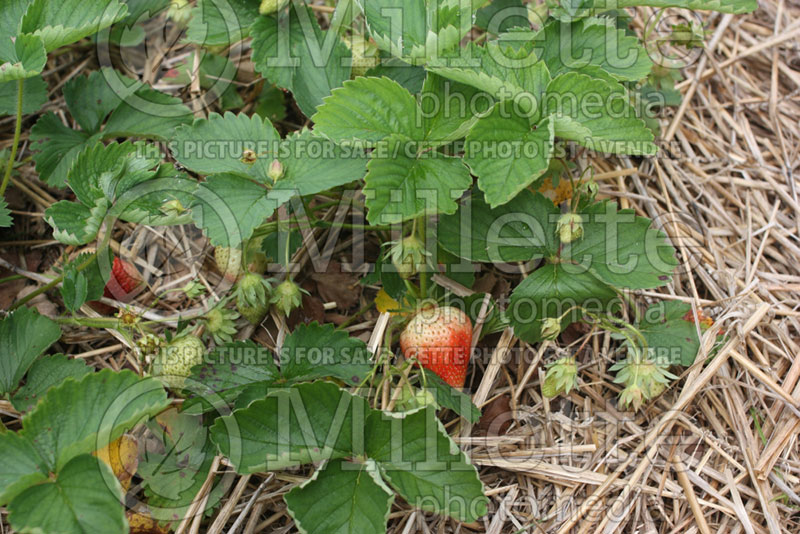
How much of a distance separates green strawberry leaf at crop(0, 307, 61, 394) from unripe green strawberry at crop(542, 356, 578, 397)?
102 centimetres

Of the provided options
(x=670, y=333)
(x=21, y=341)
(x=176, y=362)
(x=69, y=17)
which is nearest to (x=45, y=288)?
(x=21, y=341)

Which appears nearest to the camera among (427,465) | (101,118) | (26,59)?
(427,465)

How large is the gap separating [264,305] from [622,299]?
0.83m

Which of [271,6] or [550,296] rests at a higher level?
[271,6]

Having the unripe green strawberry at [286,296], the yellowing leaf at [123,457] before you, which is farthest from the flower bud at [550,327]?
the yellowing leaf at [123,457]

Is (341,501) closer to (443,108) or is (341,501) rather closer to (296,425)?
(296,425)

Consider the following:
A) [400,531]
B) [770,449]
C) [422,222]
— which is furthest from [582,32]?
[400,531]

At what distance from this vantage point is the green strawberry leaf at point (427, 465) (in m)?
1.17

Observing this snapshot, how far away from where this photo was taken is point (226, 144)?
56.7 inches

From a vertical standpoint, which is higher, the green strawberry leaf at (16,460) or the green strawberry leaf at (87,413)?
the green strawberry leaf at (87,413)

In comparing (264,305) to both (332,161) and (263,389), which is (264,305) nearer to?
(263,389)

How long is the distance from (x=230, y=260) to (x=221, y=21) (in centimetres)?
59

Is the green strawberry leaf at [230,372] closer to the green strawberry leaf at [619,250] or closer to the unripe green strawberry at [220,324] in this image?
the unripe green strawberry at [220,324]

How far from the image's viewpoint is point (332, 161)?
4.65ft
